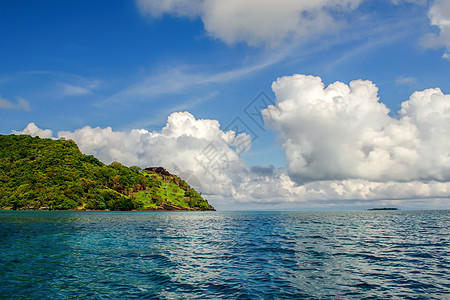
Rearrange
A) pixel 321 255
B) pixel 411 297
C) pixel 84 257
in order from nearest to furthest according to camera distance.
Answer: pixel 411 297 < pixel 84 257 < pixel 321 255

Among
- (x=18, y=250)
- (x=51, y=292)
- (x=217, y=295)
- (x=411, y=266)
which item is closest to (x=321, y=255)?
(x=411, y=266)

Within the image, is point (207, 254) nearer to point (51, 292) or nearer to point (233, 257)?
point (233, 257)

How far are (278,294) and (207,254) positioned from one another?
18.0 metres

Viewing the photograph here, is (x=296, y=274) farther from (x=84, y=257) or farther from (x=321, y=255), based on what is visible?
(x=84, y=257)

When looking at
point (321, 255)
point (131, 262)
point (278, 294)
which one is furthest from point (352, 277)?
point (131, 262)

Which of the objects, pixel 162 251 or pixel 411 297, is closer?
pixel 411 297

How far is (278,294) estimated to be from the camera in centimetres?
1867

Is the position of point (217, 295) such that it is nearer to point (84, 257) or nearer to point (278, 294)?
point (278, 294)

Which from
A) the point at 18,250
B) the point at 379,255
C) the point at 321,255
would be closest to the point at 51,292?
the point at 18,250

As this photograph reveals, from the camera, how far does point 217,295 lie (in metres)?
18.4

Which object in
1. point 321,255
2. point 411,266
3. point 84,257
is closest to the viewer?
point 411,266

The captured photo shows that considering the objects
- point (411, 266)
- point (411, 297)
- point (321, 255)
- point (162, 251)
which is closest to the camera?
point (411, 297)

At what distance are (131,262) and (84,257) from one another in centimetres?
678

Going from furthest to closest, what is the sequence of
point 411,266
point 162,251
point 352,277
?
point 162,251 → point 411,266 → point 352,277
